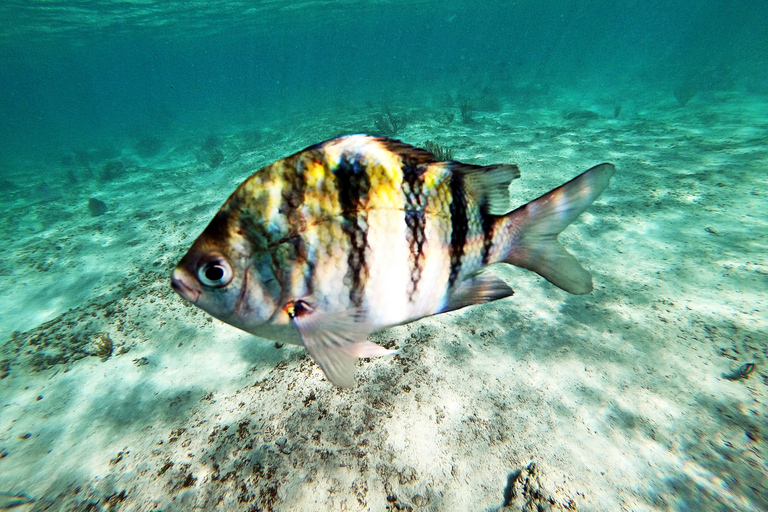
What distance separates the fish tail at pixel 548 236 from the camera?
5.13 ft

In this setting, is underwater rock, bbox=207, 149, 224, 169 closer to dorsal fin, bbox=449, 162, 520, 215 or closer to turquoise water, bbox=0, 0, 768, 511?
turquoise water, bbox=0, 0, 768, 511

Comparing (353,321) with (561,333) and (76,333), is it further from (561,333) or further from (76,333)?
(76,333)

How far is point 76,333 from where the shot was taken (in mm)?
4246

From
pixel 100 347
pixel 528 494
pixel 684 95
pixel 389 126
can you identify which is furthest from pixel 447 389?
pixel 684 95

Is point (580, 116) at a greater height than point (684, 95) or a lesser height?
lesser

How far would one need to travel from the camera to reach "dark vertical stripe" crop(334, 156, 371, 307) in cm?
142

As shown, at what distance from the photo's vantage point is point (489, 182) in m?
1.64

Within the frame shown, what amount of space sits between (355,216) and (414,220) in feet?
0.92

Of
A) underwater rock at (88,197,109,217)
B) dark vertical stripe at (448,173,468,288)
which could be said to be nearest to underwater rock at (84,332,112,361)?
dark vertical stripe at (448,173,468,288)

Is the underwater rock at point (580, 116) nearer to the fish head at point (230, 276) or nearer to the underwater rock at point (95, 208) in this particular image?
the fish head at point (230, 276)

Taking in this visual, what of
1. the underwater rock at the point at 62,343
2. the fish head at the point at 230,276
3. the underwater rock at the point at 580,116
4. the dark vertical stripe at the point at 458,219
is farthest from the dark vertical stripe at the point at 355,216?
the underwater rock at the point at 580,116

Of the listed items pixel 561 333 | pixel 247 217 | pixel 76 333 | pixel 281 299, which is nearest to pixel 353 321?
pixel 281 299

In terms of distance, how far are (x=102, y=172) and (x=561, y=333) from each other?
67.6 ft

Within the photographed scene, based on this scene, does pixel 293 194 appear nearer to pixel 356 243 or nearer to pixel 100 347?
pixel 356 243
